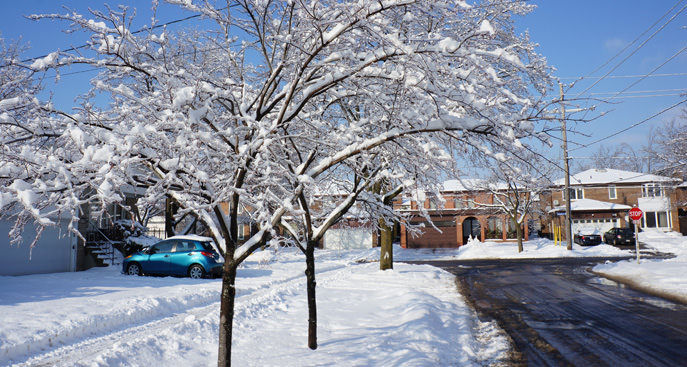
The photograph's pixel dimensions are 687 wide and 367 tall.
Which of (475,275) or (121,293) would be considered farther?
(475,275)

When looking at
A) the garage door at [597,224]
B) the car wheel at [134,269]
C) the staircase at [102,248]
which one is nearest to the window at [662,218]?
the garage door at [597,224]

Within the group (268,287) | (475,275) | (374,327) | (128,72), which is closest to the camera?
(128,72)

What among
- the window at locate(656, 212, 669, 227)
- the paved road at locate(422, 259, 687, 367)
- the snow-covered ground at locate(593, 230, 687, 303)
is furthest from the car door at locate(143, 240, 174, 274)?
the window at locate(656, 212, 669, 227)

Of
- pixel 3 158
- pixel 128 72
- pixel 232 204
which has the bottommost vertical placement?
pixel 232 204

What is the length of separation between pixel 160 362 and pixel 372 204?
457 centimetres

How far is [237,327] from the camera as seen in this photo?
824 cm

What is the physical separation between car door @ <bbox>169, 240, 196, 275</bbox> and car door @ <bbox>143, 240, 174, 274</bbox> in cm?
19

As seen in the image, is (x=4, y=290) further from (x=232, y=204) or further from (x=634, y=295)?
(x=634, y=295)

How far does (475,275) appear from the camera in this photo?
19.6 metres

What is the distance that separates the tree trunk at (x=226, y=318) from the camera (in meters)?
5.04

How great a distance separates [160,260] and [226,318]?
1287cm

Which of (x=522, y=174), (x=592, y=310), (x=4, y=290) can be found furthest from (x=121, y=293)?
(x=592, y=310)

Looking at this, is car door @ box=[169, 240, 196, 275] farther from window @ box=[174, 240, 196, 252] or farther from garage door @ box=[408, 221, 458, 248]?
garage door @ box=[408, 221, 458, 248]

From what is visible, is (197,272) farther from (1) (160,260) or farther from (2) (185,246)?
(1) (160,260)
